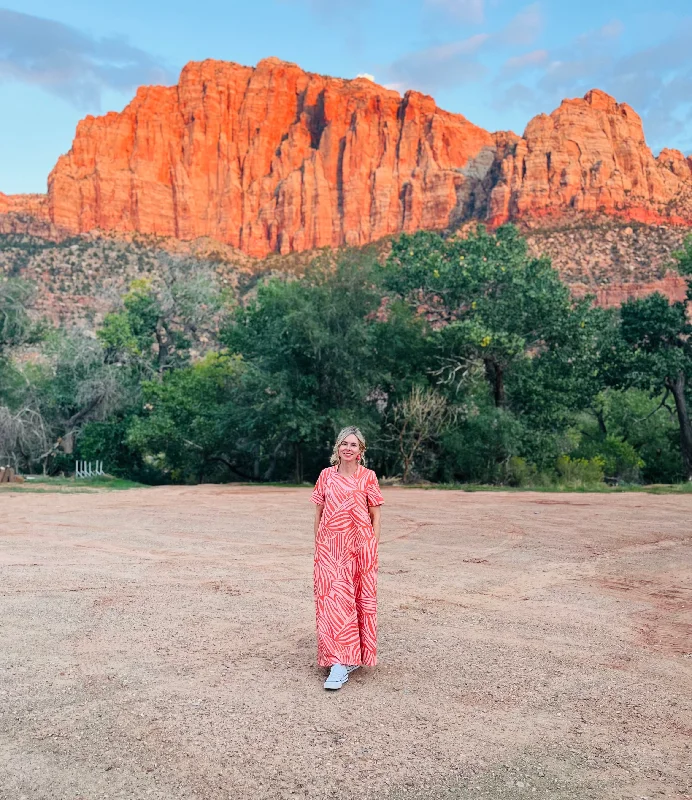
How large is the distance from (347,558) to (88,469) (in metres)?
27.2

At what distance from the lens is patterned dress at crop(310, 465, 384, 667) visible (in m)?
5.28

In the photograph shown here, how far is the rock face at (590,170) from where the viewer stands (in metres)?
92.2

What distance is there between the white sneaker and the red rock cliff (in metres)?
112

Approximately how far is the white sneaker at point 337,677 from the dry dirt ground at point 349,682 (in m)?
0.10

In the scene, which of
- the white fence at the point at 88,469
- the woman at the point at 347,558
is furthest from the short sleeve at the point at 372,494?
the white fence at the point at 88,469

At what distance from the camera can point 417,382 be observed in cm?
2683

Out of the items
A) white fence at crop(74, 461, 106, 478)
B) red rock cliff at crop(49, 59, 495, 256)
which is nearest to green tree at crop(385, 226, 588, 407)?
white fence at crop(74, 461, 106, 478)

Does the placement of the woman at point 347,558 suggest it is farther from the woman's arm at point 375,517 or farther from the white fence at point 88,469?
the white fence at point 88,469

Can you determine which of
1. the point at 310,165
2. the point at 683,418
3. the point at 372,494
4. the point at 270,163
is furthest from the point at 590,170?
the point at 372,494

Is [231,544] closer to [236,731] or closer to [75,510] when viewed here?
[75,510]

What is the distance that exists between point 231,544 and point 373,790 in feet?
28.7

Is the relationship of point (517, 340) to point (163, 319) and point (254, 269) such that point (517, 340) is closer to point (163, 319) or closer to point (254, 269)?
point (163, 319)

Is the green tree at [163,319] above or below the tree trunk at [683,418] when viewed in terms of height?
above

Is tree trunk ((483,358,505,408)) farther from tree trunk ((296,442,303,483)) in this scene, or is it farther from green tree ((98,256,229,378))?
green tree ((98,256,229,378))
